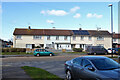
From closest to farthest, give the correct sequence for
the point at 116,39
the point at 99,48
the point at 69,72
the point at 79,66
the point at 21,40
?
the point at 79,66 < the point at 69,72 < the point at 99,48 < the point at 21,40 < the point at 116,39

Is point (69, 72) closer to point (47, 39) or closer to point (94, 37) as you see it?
point (47, 39)

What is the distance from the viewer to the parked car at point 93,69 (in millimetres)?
5508

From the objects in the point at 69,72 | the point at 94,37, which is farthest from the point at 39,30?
the point at 69,72

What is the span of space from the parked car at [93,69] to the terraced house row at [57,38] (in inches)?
1576

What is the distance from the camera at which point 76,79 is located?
23.4ft

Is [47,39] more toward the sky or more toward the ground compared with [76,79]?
more toward the sky

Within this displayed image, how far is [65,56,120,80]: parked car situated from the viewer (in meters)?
5.51

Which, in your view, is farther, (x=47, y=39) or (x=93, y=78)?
(x=47, y=39)

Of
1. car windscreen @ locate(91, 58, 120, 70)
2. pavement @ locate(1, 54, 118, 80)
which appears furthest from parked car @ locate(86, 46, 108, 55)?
car windscreen @ locate(91, 58, 120, 70)

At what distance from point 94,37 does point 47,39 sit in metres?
15.8

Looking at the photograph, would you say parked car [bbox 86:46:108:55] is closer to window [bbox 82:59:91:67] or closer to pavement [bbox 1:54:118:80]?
pavement [bbox 1:54:118:80]

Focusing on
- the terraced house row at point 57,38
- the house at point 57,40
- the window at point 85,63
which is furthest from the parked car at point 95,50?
the window at point 85,63

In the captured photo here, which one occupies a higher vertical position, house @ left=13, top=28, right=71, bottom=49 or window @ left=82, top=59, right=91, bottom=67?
house @ left=13, top=28, right=71, bottom=49

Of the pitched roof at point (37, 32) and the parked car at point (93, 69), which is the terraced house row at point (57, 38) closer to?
the pitched roof at point (37, 32)
